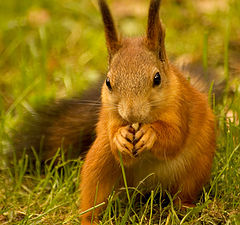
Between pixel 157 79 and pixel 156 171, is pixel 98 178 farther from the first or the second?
pixel 157 79

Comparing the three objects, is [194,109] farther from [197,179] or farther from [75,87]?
[75,87]

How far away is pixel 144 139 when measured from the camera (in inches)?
75.7

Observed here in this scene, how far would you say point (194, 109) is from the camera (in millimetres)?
2162

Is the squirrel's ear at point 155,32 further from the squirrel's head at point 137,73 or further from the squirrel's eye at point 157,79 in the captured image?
the squirrel's eye at point 157,79

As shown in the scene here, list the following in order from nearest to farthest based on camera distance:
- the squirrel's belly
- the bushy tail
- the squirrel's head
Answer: the squirrel's head, the squirrel's belly, the bushy tail

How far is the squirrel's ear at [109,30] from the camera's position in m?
1.91

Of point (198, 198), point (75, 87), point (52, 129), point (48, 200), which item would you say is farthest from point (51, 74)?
point (198, 198)

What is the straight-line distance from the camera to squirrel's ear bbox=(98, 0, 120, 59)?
75.1 inches

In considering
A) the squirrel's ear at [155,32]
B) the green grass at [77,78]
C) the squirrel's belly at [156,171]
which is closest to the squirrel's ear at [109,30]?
the squirrel's ear at [155,32]

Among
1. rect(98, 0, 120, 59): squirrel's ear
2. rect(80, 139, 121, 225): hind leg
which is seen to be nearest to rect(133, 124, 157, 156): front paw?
rect(80, 139, 121, 225): hind leg

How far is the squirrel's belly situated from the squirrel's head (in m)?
0.20

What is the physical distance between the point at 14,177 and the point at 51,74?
3.94 ft

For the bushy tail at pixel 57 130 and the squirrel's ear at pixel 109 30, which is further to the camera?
the bushy tail at pixel 57 130

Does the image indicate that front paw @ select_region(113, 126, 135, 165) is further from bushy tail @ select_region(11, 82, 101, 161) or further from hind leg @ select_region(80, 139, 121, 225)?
bushy tail @ select_region(11, 82, 101, 161)
